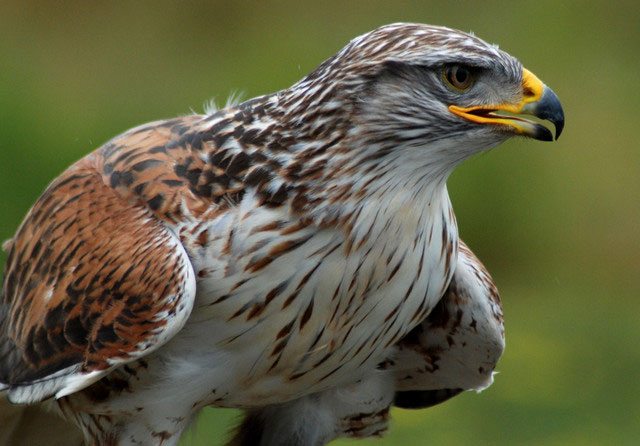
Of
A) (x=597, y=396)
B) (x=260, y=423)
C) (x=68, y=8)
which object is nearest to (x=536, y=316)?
(x=597, y=396)

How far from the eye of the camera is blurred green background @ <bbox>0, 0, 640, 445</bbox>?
10352 millimetres

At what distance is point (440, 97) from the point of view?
5684 millimetres

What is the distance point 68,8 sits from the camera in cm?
1258

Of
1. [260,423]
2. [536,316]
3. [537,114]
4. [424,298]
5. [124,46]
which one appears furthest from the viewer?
[124,46]

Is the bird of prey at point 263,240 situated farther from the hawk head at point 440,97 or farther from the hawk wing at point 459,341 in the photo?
the hawk wing at point 459,341

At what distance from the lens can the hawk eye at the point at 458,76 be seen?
18.6 ft

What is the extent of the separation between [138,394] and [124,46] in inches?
260

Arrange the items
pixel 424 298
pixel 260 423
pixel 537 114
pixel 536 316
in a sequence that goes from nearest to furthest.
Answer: pixel 537 114, pixel 424 298, pixel 260 423, pixel 536 316

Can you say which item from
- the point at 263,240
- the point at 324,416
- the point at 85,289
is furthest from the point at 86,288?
the point at 324,416

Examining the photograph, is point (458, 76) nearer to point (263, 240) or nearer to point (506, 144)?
point (263, 240)

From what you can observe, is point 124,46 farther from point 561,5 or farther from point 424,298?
point 424,298

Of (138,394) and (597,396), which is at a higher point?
(138,394)

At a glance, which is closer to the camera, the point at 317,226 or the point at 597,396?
the point at 317,226

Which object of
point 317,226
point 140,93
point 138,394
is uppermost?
point 317,226
